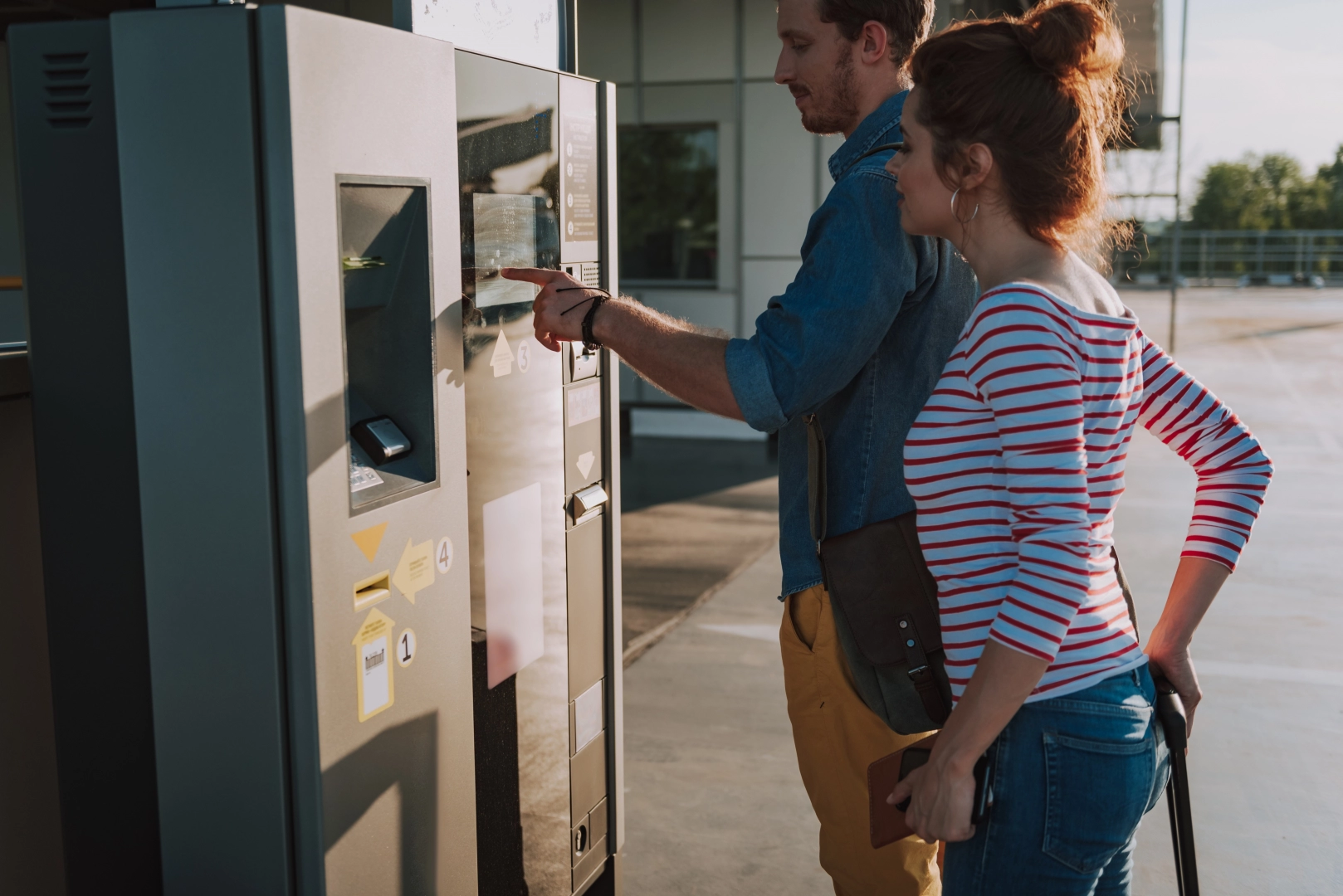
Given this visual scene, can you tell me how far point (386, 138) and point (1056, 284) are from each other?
981mm

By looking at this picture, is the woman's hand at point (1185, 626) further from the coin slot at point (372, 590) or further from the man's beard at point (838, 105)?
the coin slot at point (372, 590)

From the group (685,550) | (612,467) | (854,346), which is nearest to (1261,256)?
(685,550)

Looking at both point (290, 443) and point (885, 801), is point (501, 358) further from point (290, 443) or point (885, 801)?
point (885, 801)

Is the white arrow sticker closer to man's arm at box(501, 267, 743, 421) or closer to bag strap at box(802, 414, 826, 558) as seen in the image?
man's arm at box(501, 267, 743, 421)

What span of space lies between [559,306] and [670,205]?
9.21 m

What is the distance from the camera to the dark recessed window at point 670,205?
10602 millimetres

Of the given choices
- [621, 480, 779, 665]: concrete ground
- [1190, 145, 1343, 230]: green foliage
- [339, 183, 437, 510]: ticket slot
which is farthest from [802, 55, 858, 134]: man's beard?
[1190, 145, 1343, 230]: green foliage

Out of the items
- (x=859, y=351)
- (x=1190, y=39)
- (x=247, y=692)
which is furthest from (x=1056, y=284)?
(x=1190, y=39)

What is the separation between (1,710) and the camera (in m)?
1.86

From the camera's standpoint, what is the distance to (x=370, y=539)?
1.75m

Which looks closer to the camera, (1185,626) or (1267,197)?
(1185,626)

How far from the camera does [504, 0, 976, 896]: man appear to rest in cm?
175

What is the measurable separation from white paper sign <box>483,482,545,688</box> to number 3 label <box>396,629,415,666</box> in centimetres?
31

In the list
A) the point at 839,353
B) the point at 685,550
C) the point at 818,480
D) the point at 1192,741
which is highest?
the point at 839,353
